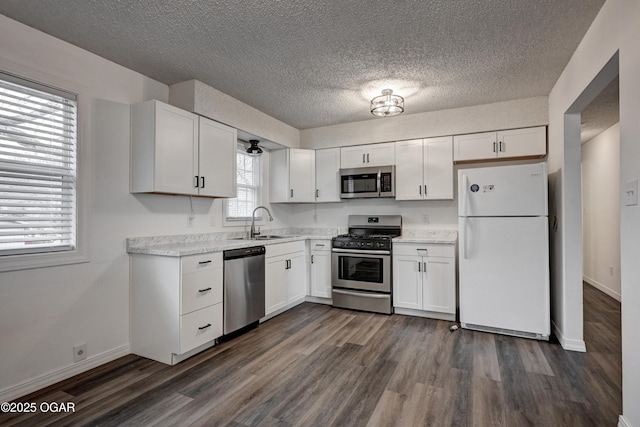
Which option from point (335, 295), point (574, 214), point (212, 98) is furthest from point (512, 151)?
point (212, 98)

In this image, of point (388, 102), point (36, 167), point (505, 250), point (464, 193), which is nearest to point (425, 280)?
point (505, 250)

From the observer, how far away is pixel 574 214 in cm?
Answer: 280

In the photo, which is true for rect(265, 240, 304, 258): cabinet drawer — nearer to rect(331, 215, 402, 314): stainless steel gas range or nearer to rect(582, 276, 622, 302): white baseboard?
rect(331, 215, 402, 314): stainless steel gas range

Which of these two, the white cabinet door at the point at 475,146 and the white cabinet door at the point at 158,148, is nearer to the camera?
the white cabinet door at the point at 158,148

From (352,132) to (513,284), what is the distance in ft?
8.83

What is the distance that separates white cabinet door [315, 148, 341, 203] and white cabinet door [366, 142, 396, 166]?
18.5 inches

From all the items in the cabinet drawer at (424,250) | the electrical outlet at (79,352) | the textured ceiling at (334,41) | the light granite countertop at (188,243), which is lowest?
the electrical outlet at (79,352)

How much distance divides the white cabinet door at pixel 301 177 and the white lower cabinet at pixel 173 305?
1.97m

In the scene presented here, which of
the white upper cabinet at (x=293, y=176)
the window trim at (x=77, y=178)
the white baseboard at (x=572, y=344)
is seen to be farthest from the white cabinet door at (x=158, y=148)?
the white baseboard at (x=572, y=344)

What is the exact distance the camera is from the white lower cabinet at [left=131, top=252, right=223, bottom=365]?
2.56 m

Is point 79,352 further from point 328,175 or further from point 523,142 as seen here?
point 523,142

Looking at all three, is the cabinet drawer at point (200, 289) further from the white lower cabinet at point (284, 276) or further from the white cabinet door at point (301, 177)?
the white cabinet door at point (301, 177)

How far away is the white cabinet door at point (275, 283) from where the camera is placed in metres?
3.59

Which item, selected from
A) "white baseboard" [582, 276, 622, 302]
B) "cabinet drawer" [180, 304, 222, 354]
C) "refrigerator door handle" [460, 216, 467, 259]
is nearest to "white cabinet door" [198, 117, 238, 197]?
"cabinet drawer" [180, 304, 222, 354]
